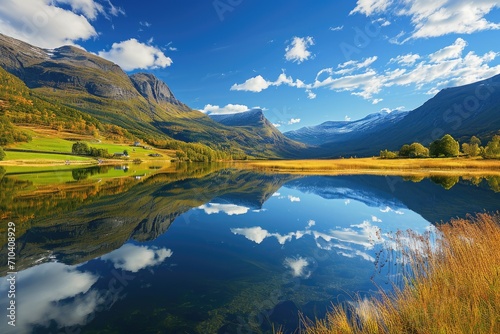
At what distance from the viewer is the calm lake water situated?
399 inches

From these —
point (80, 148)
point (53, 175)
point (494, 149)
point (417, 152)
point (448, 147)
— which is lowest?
Answer: point (417, 152)

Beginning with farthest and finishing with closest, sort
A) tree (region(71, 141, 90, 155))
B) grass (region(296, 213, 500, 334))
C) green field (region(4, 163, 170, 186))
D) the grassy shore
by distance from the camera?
tree (region(71, 141, 90, 155)) → the grassy shore → green field (region(4, 163, 170, 186)) → grass (region(296, 213, 500, 334))

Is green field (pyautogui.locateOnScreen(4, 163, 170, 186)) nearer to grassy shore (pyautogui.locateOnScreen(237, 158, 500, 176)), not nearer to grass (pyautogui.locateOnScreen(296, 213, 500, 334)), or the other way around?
grassy shore (pyautogui.locateOnScreen(237, 158, 500, 176))

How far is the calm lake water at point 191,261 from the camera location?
10133 millimetres

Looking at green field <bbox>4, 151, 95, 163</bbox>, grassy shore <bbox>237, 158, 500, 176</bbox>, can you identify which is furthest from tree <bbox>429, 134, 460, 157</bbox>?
green field <bbox>4, 151, 95, 163</bbox>

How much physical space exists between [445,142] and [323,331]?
13223 cm

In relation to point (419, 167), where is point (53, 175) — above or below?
above

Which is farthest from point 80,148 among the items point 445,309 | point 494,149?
point 494,149

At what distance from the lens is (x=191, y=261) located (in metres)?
15.8

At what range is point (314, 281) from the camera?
13148mm

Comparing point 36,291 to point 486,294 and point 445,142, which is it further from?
point 445,142

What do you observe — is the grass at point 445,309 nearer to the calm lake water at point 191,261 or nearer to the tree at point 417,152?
the calm lake water at point 191,261

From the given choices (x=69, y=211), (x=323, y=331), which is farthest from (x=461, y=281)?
(x=69, y=211)

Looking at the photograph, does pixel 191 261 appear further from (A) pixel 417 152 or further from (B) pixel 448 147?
(A) pixel 417 152
